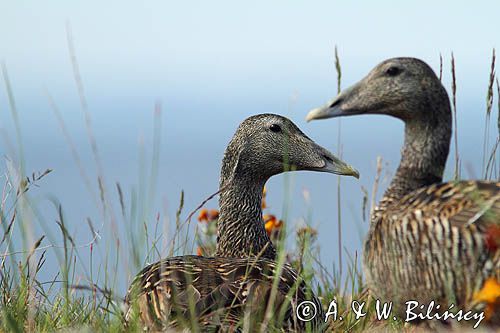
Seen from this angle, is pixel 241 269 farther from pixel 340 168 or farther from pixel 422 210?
pixel 340 168

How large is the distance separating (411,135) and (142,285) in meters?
1.56

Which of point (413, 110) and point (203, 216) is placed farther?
point (203, 216)

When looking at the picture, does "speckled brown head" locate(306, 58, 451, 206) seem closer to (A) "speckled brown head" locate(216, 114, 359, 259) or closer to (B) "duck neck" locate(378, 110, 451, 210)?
(B) "duck neck" locate(378, 110, 451, 210)

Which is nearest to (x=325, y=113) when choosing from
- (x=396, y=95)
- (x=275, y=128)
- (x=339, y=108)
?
(x=339, y=108)

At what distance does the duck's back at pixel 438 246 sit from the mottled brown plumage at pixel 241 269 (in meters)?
0.40

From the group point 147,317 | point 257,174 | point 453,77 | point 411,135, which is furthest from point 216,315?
point 453,77

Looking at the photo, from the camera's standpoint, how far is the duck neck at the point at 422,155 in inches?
184

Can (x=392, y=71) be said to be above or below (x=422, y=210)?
above

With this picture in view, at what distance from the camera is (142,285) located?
13.6 ft

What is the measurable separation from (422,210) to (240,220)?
162cm

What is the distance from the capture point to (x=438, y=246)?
3975mm

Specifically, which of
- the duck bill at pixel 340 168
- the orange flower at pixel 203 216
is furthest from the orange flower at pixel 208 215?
the duck bill at pixel 340 168

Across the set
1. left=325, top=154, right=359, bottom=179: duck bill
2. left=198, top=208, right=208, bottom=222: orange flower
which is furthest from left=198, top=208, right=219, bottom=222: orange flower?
left=325, top=154, right=359, bottom=179: duck bill

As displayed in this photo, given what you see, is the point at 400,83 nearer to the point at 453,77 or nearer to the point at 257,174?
the point at 453,77
